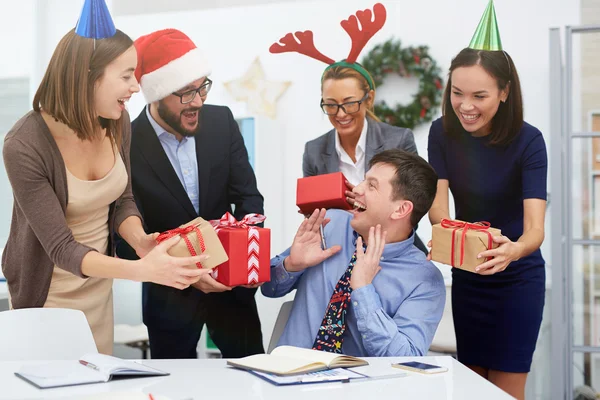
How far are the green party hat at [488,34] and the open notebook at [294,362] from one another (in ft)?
5.24

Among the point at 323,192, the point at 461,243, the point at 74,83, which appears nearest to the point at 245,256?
the point at 323,192

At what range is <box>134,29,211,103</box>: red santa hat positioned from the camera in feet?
9.98

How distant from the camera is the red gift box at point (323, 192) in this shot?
2.58m

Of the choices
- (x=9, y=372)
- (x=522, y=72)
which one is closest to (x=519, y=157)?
(x=522, y=72)

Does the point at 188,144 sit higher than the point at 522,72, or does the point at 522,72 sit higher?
the point at 522,72

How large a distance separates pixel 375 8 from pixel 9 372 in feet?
7.09

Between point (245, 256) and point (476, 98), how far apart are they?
3.68 ft

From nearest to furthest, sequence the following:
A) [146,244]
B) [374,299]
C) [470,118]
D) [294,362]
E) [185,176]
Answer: [294,362]
[374,299]
[146,244]
[470,118]
[185,176]

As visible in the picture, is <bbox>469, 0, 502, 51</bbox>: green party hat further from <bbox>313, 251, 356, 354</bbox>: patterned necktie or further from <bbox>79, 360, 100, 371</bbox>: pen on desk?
<bbox>79, 360, 100, 371</bbox>: pen on desk

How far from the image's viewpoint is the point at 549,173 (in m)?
2.85

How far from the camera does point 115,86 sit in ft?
8.71

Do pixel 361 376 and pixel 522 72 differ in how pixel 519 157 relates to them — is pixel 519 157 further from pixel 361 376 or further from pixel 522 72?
pixel 361 376

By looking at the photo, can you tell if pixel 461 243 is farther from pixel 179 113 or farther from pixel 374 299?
pixel 179 113

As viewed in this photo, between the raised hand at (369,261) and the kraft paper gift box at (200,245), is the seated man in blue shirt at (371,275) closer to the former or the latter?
the raised hand at (369,261)
